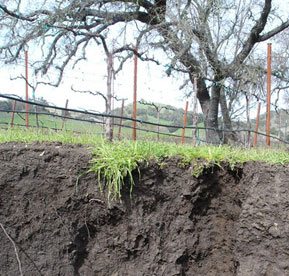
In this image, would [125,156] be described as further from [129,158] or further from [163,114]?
[163,114]

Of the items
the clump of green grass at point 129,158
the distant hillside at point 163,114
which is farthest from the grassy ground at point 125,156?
the distant hillside at point 163,114

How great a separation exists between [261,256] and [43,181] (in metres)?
2.10

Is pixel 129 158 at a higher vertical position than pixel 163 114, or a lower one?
lower

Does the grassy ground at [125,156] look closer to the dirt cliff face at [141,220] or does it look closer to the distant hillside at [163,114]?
the dirt cliff face at [141,220]

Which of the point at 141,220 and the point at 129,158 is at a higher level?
the point at 129,158

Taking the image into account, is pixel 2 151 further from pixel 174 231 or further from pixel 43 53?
pixel 43 53

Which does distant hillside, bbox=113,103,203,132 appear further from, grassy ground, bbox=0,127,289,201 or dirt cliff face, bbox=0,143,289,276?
dirt cliff face, bbox=0,143,289,276

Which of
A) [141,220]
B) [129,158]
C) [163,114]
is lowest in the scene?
[141,220]

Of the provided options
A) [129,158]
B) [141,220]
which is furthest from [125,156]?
[141,220]

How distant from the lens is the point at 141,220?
2.34 meters

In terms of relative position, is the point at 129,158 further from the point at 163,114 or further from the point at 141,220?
the point at 163,114

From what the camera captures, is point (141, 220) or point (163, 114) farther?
point (163, 114)

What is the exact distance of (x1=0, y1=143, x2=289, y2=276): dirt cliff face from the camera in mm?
2164

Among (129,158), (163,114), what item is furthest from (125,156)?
(163,114)
